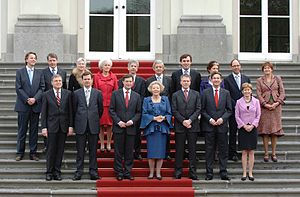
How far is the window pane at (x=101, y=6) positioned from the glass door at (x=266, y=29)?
11.4 feet

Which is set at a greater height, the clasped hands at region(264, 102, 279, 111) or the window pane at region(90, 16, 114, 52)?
the window pane at region(90, 16, 114, 52)

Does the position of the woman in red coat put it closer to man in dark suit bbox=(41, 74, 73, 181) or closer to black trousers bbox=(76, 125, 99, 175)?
black trousers bbox=(76, 125, 99, 175)

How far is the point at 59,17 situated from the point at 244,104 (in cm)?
642

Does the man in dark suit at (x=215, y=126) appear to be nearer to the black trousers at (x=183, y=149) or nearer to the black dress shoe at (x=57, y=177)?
the black trousers at (x=183, y=149)

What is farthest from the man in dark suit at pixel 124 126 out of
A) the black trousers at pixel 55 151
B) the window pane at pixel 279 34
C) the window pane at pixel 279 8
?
the window pane at pixel 279 8

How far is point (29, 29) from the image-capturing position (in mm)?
14422

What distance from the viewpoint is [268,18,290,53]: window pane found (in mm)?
15766

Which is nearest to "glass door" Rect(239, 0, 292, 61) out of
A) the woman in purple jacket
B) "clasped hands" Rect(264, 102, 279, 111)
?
"clasped hands" Rect(264, 102, 279, 111)

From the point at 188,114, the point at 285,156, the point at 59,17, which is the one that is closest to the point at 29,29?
the point at 59,17

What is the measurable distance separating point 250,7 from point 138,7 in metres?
3.02

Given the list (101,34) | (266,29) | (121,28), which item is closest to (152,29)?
(121,28)

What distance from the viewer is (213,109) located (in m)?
10.0

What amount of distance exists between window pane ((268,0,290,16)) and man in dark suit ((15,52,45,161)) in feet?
25.1

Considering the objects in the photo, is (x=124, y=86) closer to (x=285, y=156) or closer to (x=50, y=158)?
(x=50, y=158)
